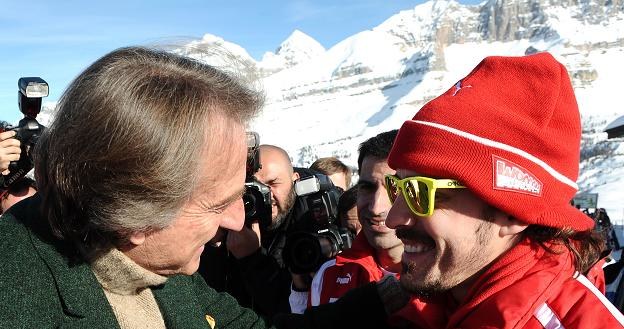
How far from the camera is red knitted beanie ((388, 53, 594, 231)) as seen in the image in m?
1.67

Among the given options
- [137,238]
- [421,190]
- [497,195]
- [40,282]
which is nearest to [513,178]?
[497,195]

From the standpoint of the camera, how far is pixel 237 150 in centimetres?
166

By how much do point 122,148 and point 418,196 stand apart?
31.4 inches

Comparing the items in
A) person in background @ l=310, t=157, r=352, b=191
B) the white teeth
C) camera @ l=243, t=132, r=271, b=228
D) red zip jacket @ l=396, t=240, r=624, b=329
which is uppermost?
the white teeth

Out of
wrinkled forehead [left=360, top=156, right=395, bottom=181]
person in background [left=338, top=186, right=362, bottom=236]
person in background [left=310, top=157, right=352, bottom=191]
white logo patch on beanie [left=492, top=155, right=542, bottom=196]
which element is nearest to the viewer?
white logo patch on beanie [left=492, top=155, right=542, bottom=196]

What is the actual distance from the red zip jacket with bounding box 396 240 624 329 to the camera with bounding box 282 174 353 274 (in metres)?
1.12

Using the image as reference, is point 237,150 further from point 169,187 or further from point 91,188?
point 91,188

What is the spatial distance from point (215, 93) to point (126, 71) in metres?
0.23

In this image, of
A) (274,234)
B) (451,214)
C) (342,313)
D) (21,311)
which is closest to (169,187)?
(21,311)

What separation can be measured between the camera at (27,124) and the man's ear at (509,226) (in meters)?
1.90

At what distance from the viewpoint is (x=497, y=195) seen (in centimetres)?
166

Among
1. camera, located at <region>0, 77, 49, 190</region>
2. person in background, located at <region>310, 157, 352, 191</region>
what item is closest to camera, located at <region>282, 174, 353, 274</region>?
camera, located at <region>0, 77, 49, 190</region>

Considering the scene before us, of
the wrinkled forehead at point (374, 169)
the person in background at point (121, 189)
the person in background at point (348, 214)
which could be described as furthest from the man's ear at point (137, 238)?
the person in background at point (348, 214)

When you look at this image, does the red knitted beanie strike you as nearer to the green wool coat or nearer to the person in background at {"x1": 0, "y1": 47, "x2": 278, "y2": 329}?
the person in background at {"x1": 0, "y1": 47, "x2": 278, "y2": 329}
